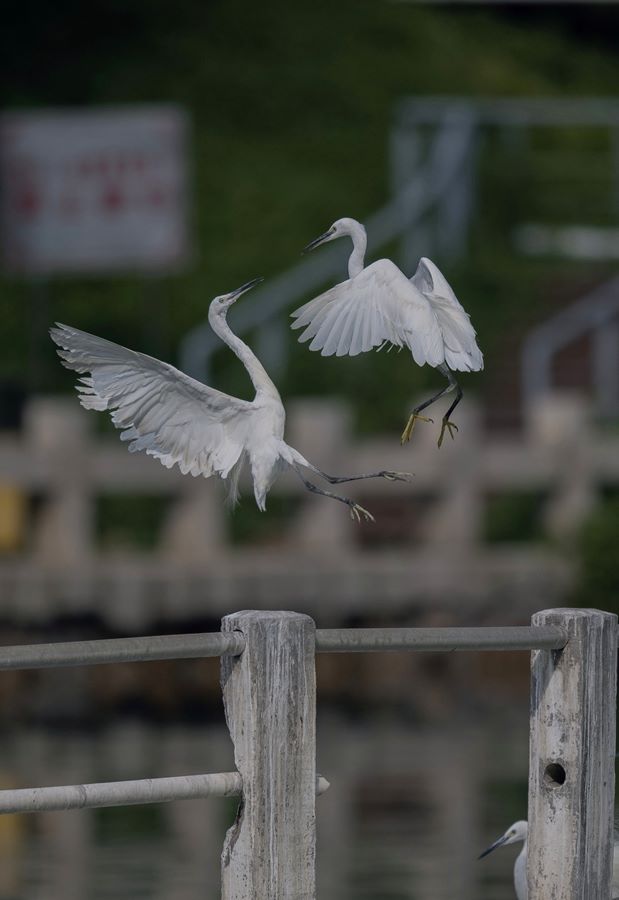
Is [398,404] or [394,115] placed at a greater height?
[394,115]

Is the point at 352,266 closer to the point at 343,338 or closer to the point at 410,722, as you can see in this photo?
the point at 343,338

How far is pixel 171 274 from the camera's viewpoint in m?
21.2

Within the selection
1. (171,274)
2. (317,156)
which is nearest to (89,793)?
(171,274)

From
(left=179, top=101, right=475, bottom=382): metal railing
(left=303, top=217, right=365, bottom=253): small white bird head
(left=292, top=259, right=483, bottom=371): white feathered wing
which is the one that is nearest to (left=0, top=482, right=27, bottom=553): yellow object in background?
(left=179, top=101, right=475, bottom=382): metal railing

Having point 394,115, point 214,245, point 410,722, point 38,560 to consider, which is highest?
point 394,115

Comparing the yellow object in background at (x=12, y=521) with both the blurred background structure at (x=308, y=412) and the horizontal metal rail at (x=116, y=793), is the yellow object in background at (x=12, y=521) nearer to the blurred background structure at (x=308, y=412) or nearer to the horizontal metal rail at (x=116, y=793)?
the blurred background structure at (x=308, y=412)

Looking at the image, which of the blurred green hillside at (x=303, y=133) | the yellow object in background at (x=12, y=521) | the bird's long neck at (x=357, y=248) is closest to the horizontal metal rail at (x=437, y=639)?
the bird's long neck at (x=357, y=248)

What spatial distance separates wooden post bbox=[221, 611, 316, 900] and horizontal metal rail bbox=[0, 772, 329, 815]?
0.08 meters

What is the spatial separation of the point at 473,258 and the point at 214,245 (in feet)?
9.77

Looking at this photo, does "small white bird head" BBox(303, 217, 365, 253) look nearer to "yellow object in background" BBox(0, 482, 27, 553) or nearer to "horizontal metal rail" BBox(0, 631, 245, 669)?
"horizontal metal rail" BBox(0, 631, 245, 669)

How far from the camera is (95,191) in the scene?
1705cm

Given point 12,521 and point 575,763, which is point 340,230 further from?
point 12,521

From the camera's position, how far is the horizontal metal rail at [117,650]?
526 centimetres

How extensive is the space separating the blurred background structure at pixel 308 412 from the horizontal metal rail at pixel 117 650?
3.39 m
